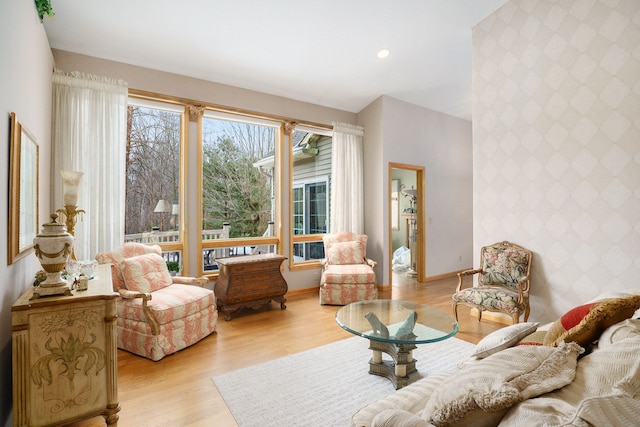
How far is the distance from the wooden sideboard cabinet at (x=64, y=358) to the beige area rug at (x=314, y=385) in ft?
2.58

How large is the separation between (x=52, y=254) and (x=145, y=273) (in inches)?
55.7

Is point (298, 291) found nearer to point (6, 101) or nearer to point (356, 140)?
point (356, 140)

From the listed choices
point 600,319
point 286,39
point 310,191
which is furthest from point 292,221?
point 600,319

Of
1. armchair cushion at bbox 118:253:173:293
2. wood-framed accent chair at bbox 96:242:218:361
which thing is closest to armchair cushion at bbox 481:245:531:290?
wood-framed accent chair at bbox 96:242:218:361

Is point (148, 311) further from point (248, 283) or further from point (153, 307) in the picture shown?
point (248, 283)

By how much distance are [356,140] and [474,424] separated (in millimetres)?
4715

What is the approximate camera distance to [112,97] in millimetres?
3342

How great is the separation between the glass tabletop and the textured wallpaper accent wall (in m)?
1.57

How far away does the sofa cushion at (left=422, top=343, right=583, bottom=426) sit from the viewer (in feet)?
2.81

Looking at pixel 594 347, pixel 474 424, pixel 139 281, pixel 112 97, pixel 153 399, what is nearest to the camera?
pixel 474 424

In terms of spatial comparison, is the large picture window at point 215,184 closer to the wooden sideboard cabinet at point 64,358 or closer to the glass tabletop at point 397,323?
the wooden sideboard cabinet at point 64,358

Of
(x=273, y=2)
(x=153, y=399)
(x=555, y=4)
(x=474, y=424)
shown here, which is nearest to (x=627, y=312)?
(x=474, y=424)

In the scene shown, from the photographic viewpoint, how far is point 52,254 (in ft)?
5.72

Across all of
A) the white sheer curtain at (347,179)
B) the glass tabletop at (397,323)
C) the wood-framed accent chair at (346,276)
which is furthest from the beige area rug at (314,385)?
the white sheer curtain at (347,179)
